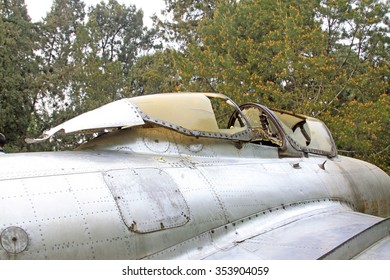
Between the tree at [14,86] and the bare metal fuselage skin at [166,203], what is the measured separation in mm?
15813

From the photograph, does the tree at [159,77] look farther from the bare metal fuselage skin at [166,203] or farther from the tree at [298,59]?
the bare metal fuselage skin at [166,203]

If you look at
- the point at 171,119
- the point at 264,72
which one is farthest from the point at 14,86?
the point at 171,119

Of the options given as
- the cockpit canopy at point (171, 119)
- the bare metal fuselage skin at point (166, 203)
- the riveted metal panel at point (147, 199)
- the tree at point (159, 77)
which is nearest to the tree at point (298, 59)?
the tree at point (159, 77)

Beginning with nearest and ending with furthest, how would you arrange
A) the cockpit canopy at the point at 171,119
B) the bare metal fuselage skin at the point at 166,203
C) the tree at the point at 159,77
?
1. the bare metal fuselage skin at the point at 166,203
2. the cockpit canopy at the point at 171,119
3. the tree at the point at 159,77

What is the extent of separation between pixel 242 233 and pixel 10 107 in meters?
18.4

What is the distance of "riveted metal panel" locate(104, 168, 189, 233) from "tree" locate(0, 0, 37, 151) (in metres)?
16.4

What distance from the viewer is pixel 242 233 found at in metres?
4.26

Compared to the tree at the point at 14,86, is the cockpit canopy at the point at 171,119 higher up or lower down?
lower down

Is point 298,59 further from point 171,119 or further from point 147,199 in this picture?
point 147,199

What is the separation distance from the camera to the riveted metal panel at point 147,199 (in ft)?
11.4

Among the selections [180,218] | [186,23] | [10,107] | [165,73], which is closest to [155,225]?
[180,218]

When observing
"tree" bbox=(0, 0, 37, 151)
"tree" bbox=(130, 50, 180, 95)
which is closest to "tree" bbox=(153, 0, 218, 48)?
"tree" bbox=(130, 50, 180, 95)

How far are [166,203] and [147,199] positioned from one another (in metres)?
0.19

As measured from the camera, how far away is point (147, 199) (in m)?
3.65
